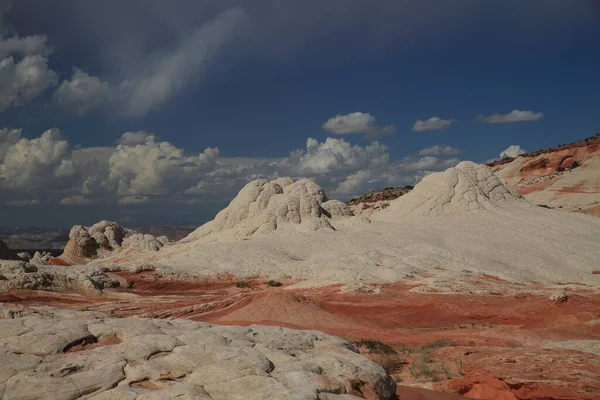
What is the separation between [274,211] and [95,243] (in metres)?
20.5

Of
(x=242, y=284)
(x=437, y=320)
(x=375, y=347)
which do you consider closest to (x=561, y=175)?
(x=437, y=320)

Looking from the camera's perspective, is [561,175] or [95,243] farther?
[561,175]

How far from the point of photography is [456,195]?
1748 inches

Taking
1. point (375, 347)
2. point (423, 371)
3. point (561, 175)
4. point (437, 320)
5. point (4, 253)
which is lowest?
point (437, 320)

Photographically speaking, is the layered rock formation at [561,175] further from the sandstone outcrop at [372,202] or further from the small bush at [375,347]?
the small bush at [375,347]

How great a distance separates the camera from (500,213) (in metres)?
42.2

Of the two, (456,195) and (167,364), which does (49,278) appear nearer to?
(167,364)

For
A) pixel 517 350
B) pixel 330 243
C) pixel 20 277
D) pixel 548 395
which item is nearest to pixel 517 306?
pixel 517 350

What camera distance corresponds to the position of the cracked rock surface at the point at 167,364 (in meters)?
5.93

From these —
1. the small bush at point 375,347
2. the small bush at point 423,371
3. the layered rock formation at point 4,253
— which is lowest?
the small bush at point 423,371

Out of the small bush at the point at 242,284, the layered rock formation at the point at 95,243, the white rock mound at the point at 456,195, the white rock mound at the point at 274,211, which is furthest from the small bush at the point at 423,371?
the layered rock formation at the point at 95,243

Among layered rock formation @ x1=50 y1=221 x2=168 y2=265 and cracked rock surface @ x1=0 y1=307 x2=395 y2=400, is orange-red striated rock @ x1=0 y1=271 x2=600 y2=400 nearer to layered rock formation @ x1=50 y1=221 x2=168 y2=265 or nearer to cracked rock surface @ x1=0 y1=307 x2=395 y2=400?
cracked rock surface @ x1=0 y1=307 x2=395 y2=400

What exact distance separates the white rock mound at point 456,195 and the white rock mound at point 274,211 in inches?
267

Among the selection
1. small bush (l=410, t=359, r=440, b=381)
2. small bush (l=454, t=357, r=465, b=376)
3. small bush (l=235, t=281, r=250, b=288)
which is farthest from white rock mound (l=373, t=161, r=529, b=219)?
small bush (l=410, t=359, r=440, b=381)
